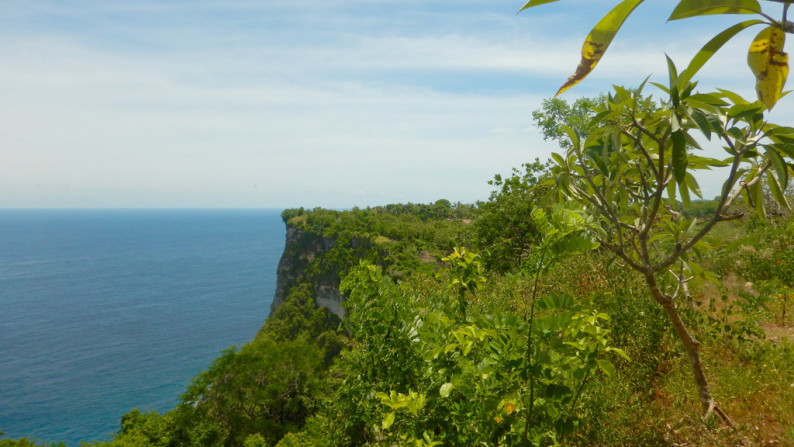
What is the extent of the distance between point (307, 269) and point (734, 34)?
56.7 m

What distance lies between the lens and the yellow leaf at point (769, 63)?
1.27 meters

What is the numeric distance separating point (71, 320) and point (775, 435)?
92290mm

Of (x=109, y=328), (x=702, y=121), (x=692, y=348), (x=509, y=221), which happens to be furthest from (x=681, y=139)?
(x=109, y=328)

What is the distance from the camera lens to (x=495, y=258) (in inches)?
470

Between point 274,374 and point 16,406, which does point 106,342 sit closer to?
point 16,406

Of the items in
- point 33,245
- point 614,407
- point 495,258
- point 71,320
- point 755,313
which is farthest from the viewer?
point 33,245

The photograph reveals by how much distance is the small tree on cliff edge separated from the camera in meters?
1.26

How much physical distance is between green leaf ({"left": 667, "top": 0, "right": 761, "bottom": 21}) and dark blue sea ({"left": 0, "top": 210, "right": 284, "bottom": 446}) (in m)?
45.3

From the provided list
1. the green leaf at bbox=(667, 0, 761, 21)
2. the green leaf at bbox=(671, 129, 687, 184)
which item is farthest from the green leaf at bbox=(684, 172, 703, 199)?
the green leaf at bbox=(667, 0, 761, 21)

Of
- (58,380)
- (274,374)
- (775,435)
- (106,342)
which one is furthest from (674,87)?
(106,342)

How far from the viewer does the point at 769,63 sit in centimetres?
129

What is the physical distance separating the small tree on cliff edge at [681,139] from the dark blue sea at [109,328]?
4429cm

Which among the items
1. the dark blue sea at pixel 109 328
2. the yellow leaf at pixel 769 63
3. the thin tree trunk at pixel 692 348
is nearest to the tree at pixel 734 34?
the yellow leaf at pixel 769 63

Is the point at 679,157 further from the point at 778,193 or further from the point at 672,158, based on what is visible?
the point at 778,193
